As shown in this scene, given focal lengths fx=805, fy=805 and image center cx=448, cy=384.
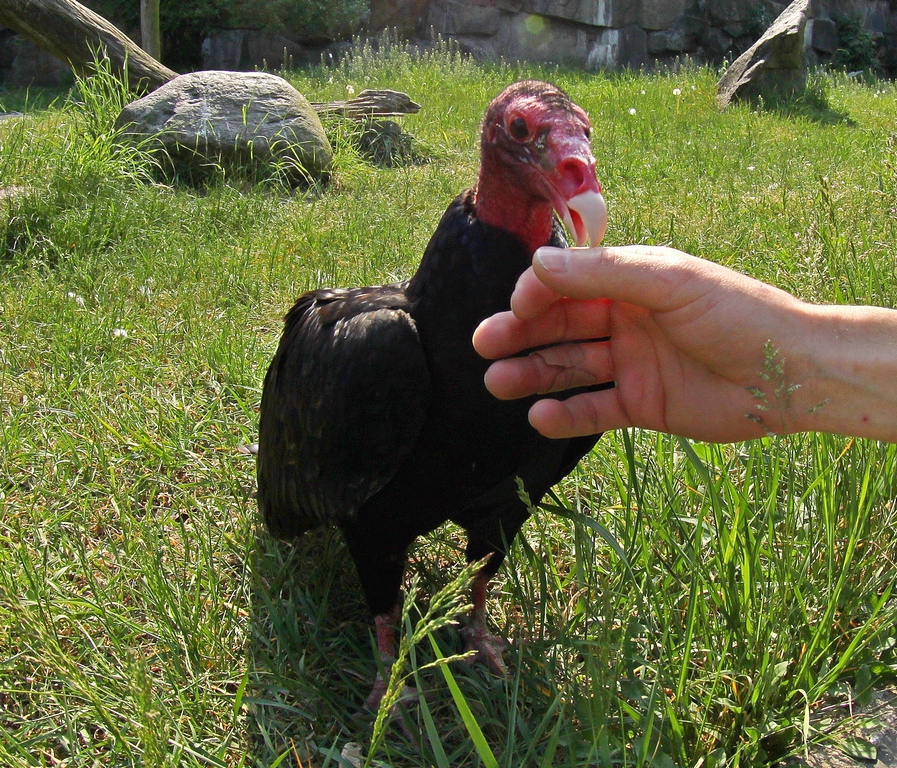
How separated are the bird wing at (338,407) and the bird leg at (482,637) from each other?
488 mm

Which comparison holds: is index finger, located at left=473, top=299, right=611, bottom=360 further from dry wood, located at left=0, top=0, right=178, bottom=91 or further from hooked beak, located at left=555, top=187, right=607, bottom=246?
dry wood, located at left=0, top=0, right=178, bottom=91

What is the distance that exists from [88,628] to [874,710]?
197 cm

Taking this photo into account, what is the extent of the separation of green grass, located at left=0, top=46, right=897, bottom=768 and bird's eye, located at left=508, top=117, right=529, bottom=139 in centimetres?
73

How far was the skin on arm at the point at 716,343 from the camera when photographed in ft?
5.20

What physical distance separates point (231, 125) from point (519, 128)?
13.8ft

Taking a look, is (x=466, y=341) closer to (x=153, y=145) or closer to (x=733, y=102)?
(x=153, y=145)

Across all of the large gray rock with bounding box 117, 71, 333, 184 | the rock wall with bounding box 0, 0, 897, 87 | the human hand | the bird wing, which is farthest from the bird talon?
the rock wall with bounding box 0, 0, 897, 87

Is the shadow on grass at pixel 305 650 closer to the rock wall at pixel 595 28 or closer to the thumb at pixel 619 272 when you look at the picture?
the thumb at pixel 619 272

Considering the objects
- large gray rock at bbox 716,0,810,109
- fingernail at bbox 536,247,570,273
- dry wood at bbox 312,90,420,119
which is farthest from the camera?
large gray rock at bbox 716,0,810,109

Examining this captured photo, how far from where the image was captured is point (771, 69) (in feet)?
29.3

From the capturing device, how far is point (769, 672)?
1674 millimetres

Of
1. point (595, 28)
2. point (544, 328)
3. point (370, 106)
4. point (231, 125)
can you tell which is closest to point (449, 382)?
point (544, 328)

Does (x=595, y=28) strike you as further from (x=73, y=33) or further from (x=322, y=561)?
(x=322, y=561)

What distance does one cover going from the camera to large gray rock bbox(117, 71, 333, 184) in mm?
5387
